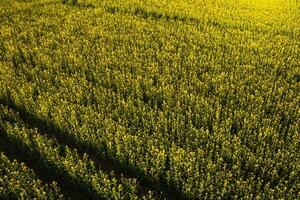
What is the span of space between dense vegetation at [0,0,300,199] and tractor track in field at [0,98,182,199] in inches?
1.1

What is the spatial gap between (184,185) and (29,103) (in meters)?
4.94

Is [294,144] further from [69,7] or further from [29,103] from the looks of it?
[69,7]

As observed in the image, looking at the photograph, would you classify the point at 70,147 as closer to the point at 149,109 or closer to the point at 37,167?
the point at 37,167

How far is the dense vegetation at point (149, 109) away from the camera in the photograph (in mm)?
6926

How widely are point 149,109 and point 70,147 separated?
2280 millimetres

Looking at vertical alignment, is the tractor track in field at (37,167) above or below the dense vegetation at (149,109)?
below

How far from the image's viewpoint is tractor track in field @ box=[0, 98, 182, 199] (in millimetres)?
6953

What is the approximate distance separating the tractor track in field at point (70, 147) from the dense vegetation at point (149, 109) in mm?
27

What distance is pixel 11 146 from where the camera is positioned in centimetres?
822

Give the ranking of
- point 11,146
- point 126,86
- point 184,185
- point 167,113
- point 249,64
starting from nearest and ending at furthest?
point 184,185, point 11,146, point 167,113, point 126,86, point 249,64

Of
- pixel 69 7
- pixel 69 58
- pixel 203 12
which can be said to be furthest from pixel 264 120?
pixel 69 7

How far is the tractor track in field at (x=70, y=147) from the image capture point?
695 cm

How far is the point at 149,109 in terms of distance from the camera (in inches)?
360

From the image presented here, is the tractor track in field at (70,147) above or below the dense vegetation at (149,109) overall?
below
